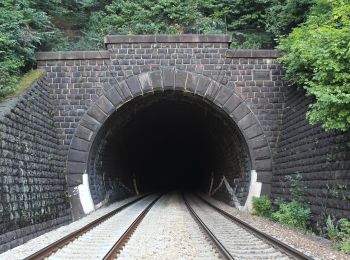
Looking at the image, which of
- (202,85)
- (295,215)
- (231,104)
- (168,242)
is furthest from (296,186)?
(168,242)

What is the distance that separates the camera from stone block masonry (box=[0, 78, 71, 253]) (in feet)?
29.7

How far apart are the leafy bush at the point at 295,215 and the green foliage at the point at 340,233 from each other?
4.65 feet

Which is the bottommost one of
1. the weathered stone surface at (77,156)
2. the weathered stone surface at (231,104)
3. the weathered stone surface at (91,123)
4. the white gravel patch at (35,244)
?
the white gravel patch at (35,244)

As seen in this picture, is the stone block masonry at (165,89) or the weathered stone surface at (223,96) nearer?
the stone block masonry at (165,89)

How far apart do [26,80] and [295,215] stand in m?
7.96

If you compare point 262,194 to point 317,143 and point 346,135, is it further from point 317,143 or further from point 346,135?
point 346,135

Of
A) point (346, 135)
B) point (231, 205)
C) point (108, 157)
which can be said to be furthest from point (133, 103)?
point (346, 135)

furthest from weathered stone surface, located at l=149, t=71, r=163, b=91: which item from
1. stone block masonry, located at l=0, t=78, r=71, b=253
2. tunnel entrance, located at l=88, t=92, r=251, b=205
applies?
stone block masonry, located at l=0, t=78, r=71, b=253

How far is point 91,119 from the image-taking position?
14.5m

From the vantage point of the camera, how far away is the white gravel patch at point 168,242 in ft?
24.5

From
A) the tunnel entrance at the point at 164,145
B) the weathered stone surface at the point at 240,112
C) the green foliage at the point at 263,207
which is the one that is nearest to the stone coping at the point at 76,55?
the tunnel entrance at the point at 164,145

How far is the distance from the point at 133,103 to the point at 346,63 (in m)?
8.05

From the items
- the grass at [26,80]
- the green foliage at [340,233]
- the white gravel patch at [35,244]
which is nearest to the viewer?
the white gravel patch at [35,244]

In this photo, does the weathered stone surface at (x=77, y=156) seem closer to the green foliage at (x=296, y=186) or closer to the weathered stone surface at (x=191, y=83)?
the weathered stone surface at (x=191, y=83)
